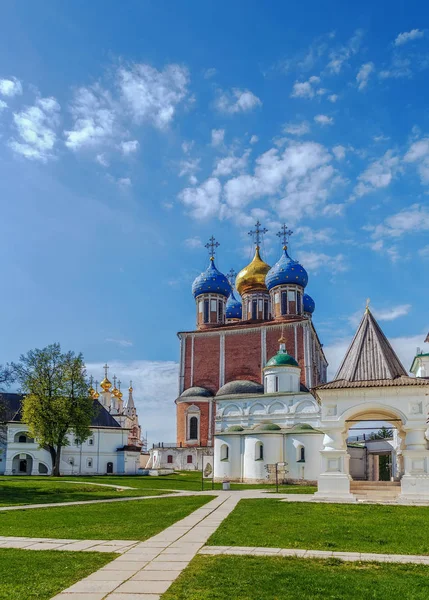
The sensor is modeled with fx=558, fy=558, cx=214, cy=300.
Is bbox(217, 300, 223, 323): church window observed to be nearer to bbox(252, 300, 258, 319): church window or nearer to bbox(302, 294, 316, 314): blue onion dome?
bbox(252, 300, 258, 319): church window

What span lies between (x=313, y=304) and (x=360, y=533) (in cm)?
4367

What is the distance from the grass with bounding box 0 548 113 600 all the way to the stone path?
0.59 feet

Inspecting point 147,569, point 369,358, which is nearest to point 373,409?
point 369,358

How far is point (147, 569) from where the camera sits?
705cm

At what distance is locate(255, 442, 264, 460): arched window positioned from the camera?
29.3m

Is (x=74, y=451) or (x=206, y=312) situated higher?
(x=206, y=312)

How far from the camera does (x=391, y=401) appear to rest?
56.4ft

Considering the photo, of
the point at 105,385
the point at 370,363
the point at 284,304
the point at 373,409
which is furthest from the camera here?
the point at 105,385

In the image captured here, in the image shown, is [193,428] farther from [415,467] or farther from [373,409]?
[415,467]

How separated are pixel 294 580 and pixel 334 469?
11367 mm

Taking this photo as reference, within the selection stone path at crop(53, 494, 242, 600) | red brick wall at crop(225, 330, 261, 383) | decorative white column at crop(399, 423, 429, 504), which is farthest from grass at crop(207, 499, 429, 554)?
red brick wall at crop(225, 330, 261, 383)

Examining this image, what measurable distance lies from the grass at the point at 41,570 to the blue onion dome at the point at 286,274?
38.2m

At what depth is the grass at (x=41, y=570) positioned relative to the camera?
6.05 m

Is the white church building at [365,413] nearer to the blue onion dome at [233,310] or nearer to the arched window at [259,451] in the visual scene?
the arched window at [259,451]
